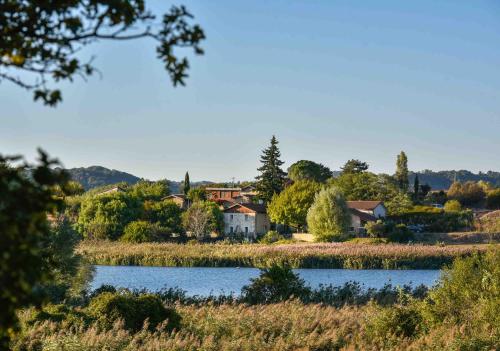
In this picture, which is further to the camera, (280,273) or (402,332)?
(280,273)

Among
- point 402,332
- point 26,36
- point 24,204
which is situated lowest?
point 402,332

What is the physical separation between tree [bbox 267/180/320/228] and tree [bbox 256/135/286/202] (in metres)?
12.5

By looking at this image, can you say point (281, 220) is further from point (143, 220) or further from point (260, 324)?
point (260, 324)

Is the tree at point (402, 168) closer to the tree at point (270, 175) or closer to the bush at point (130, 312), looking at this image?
the tree at point (270, 175)

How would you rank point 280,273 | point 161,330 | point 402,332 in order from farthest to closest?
1. point 280,273
2. point 402,332
3. point 161,330

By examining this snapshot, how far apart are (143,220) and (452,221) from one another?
3023 centimetres

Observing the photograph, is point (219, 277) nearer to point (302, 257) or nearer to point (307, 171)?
point (302, 257)

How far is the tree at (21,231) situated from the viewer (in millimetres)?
4543

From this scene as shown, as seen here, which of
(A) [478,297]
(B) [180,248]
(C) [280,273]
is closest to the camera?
(A) [478,297]

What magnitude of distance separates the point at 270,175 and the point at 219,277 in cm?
5807

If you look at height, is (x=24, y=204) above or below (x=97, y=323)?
above

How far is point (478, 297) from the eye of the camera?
1819 cm

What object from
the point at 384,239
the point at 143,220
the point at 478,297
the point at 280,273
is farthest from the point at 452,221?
the point at 478,297

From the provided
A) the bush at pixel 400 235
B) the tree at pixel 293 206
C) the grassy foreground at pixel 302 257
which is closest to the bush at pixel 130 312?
the grassy foreground at pixel 302 257
